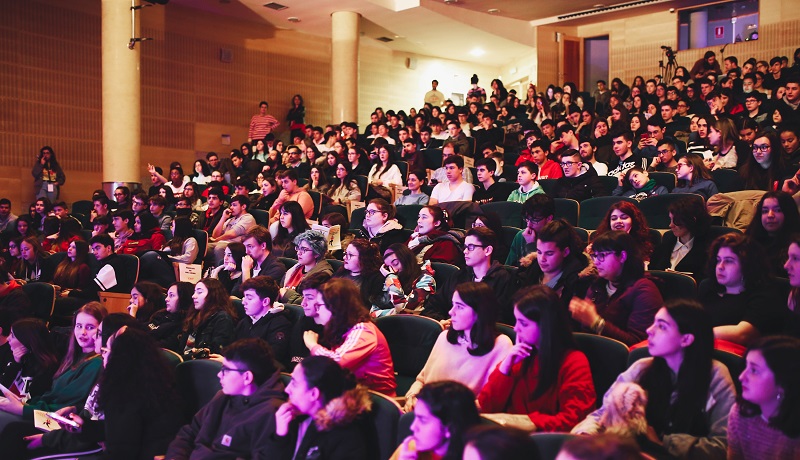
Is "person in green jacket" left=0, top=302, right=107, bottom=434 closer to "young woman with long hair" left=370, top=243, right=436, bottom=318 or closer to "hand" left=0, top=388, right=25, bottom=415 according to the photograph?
"hand" left=0, top=388, right=25, bottom=415

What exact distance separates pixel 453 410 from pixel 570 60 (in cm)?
1253

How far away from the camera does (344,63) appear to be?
11656 mm

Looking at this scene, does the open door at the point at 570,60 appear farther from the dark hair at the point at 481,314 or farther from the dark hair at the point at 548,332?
the dark hair at the point at 548,332

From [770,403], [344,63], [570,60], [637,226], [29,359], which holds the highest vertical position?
[570,60]

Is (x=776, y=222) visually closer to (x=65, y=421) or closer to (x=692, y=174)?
(x=692, y=174)

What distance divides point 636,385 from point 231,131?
11340 mm

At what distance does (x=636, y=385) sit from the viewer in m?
2.06

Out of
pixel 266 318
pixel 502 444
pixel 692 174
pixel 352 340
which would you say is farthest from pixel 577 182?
pixel 502 444

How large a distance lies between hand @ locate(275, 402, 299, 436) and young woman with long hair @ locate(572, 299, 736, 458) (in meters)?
0.87

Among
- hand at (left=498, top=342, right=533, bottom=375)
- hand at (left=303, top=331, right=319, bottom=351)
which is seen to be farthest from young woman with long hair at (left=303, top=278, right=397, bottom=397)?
hand at (left=498, top=342, right=533, bottom=375)

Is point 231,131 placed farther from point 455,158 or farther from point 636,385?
point 636,385

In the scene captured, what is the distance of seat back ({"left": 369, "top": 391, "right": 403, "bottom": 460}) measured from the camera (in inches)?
93.7

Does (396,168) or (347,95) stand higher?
(347,95)

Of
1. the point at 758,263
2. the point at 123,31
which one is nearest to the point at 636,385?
the point at 758,263
